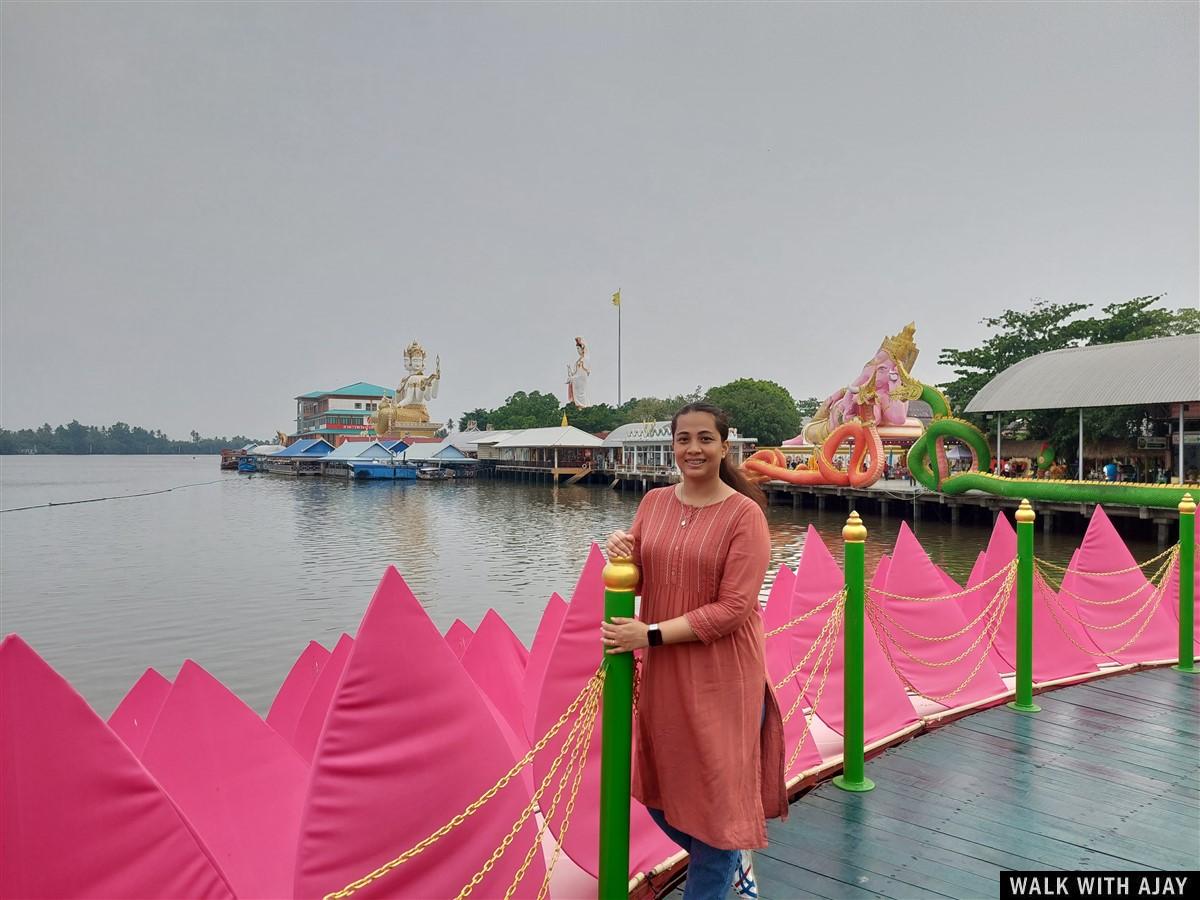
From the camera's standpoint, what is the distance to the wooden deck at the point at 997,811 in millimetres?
2660

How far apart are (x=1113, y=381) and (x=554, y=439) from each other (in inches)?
1310

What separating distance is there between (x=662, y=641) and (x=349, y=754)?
32.6 inches

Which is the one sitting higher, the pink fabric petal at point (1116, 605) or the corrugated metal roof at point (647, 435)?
the corrugated metal roof at point (647, 435)

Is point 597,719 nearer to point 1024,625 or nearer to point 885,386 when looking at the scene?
point 1024,625

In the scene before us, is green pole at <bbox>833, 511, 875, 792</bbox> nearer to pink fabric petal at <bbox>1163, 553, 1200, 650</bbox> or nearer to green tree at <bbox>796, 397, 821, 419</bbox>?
pink fabric petal at <bbox>1163, 553, 1200, 650</bbox>

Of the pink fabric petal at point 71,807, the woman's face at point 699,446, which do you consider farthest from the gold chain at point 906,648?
the pink fabric petal at point 71,807

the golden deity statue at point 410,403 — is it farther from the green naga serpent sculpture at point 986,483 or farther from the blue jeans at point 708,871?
the blue jeans at point 708,871

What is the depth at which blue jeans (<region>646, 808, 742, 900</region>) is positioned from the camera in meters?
2.04

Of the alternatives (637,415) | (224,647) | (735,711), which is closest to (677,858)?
(735,711)

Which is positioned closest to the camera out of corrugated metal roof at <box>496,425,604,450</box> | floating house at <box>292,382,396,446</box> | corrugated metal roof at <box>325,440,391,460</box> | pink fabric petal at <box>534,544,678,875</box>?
pink fabric petal at <box>534,544,678,875</box>

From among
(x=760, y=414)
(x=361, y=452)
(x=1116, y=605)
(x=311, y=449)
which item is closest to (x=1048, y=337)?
(x=760, y=414)

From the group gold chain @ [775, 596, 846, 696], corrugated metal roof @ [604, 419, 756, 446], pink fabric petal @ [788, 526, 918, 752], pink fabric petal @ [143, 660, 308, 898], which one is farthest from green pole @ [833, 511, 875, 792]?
corrugated metal roof @ [604, 419, 756, 446]

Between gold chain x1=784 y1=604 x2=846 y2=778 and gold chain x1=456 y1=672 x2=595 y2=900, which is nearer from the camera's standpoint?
gold chain x1=456 y1=672 x2=595 y2=900

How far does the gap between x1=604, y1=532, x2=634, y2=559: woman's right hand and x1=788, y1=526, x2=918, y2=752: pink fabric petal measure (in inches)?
75.7
